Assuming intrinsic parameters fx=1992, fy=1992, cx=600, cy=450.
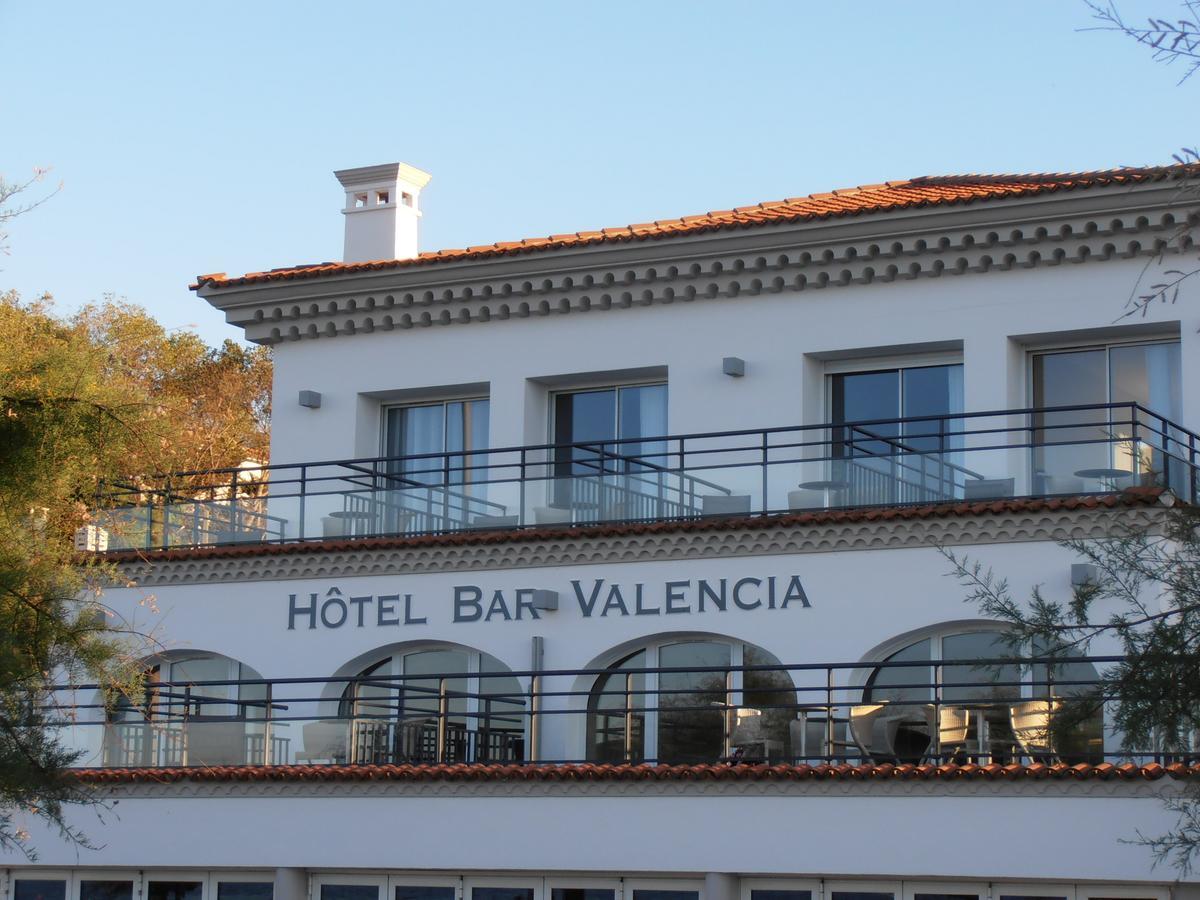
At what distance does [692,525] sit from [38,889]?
851 centimetres

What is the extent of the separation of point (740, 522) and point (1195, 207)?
5.90 meters

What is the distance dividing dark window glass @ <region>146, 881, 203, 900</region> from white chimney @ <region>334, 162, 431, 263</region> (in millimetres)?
9698

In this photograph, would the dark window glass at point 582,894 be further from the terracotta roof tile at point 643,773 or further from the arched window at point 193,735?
the arched window at point 193,735

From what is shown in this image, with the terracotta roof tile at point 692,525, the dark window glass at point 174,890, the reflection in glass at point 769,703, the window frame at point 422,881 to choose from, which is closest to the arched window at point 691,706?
the reflection in glass at point 769,703

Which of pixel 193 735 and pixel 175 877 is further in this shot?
pixel 193 735

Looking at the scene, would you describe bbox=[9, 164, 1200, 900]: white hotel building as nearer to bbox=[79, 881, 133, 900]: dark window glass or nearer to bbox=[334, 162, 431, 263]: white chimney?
bbox=[79, 881, 133, 900]: dark window glass

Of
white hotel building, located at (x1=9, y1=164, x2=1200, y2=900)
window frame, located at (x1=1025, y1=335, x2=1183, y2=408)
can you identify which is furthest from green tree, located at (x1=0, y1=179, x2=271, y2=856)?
window frame, located at (x1=1025, y1=335, x2=1183, y2=408)

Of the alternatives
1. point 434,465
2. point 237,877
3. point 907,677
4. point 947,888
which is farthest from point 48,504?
point 434,465

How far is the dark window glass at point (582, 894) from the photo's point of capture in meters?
20.0

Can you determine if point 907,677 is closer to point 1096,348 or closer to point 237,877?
point 1096,348

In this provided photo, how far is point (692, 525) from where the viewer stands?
21.9 metres

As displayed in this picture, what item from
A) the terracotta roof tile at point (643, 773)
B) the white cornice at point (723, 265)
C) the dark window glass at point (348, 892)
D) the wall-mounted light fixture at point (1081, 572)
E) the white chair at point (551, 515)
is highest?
the white cornice at point (723, 265)

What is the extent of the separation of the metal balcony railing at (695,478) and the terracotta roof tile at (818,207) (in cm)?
249

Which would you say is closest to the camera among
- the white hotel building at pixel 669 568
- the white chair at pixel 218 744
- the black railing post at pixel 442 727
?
the white hotel building at pixel 669 568
